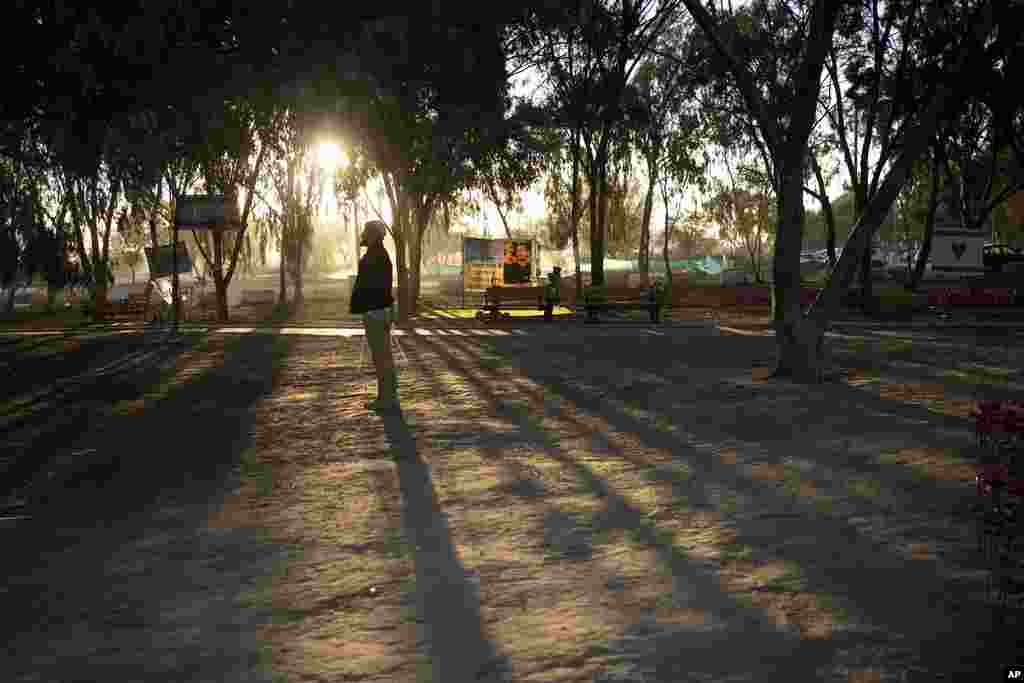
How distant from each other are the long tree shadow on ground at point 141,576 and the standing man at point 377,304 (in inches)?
81.5

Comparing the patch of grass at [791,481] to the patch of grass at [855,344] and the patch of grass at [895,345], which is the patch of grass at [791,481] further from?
the patch of grass at [895,345]

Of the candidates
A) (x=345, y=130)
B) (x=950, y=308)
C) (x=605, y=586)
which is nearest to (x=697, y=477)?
(x=605, y=586)

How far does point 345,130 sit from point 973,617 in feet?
34.4

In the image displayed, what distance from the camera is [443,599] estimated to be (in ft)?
14.9

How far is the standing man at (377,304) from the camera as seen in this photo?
10500 mm

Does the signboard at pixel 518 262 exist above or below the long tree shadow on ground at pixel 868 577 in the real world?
above

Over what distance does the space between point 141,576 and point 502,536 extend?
76.2 inches

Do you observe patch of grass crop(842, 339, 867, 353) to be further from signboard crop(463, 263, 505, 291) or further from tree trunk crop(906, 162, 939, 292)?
tree trunk crop(906, 162, 939, 292)

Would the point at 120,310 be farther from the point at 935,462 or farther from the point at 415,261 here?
the point at 935,462

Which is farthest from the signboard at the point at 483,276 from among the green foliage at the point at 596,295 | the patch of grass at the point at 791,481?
the patch of grass at the point at 791,481

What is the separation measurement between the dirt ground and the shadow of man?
17mm

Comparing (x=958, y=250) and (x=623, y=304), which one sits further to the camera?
(x=623, y=304)

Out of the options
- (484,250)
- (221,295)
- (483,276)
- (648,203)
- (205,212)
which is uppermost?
(648,203)

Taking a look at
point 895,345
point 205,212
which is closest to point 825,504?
point 895,345
